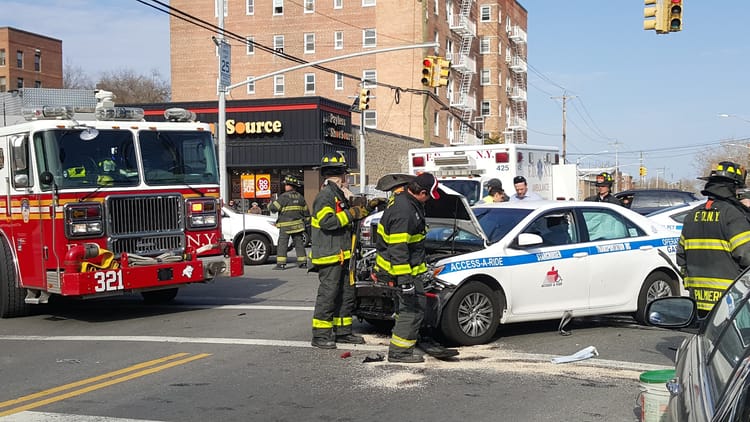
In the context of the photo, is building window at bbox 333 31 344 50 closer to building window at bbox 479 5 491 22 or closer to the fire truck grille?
building window at bbox 479 5 491 22

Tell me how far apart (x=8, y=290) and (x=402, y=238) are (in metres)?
6.35

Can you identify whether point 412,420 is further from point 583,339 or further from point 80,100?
point 80,100

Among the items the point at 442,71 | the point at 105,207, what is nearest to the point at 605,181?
the point at 105,207

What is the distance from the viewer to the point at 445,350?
788cm

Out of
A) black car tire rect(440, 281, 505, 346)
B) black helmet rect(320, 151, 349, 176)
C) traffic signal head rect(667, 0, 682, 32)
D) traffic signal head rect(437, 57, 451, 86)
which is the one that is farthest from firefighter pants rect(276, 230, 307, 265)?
traffic signal head rect(437, 57, 451, 86)

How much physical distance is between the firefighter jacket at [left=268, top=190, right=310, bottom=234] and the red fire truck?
17.2 ft

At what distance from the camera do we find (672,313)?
4.12 m

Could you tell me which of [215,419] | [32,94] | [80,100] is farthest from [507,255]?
[32,94]

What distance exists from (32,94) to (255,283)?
10.1 metres

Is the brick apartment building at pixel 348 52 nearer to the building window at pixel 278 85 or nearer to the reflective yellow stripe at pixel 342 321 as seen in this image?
the building window at pixel 278 85

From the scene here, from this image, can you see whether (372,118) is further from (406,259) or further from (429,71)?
(406,259)

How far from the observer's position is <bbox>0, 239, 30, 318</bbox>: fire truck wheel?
1095 centimetres

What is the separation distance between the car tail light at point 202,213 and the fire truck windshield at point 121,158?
Result: 303mm

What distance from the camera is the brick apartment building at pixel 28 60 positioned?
70375mm
